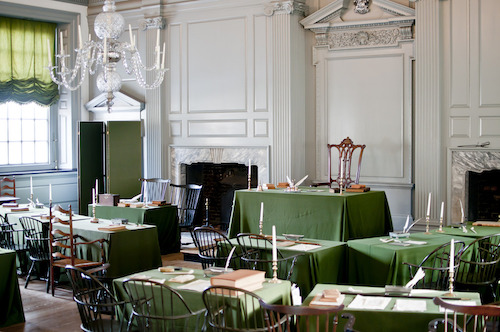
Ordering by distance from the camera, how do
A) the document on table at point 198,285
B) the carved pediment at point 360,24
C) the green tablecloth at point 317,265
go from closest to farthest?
the document on table at point 198,285, the green tablecloth at point 317,265, the carved pediment at point 360,24

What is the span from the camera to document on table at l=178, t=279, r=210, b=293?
4.39m

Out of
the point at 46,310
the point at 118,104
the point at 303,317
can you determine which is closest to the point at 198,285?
the point at 303,317

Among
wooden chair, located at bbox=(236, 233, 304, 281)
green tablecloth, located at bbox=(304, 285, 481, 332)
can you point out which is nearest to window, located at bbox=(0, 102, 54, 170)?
wooden chair, located at bbox=(236, 233, 304, 281)

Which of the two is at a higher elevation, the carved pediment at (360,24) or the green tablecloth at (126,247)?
the carved pediment at (360,24)

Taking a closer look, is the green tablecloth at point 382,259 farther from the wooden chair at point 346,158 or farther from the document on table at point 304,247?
the wooden chair at point 346,158

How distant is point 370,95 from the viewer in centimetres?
940

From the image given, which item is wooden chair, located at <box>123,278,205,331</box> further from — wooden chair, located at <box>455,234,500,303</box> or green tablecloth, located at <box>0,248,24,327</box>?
wooden chair, located at <box>455,234,500,303</box>

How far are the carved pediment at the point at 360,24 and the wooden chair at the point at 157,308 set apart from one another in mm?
5933

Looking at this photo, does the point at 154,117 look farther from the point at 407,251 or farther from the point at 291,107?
the point at 407,251

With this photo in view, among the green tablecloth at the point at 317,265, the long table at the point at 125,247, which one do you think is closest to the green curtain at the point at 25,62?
the long table at the point at 125,247

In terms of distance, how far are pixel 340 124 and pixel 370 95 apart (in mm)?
635

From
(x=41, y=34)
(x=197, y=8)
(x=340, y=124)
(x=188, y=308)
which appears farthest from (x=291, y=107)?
(x=188, y=308)

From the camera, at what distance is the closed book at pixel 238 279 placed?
4.12m

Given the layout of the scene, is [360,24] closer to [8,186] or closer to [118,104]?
[118,104]
